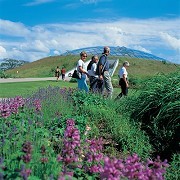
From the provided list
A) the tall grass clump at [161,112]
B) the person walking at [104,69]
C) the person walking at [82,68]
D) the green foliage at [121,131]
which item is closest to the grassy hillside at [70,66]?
the person walking at [82,68]

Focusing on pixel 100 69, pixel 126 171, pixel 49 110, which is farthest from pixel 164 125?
pixel 100 69

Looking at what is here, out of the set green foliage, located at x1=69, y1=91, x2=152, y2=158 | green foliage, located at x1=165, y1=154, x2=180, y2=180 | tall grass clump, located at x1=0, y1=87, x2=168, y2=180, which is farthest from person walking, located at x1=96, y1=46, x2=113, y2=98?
green foliage, located at x1=165, y1=154, x2=180, y2=180

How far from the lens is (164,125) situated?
6996mm

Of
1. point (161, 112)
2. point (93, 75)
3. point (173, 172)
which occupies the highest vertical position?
point (93, 75)

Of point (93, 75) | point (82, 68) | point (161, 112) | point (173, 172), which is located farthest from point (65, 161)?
point (93, 75)

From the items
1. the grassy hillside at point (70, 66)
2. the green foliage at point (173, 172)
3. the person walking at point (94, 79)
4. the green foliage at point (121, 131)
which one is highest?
the grassy hillside at point (70, 66)

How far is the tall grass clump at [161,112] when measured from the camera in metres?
6.69

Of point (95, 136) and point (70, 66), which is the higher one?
point (70, 66)

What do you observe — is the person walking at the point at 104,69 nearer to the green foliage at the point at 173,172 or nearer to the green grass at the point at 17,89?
the green grass at the point at 17,89

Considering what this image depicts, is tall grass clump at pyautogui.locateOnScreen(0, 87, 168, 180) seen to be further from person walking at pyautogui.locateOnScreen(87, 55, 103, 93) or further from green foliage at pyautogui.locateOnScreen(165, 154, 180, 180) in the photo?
person walking at pyautogui.locateOnScreen(87, 55, 103, 93)

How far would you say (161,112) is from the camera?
23.0 feet

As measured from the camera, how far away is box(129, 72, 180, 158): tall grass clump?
6688mm

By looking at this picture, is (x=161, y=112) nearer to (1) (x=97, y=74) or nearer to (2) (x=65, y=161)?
(2) (x=65, y=161)

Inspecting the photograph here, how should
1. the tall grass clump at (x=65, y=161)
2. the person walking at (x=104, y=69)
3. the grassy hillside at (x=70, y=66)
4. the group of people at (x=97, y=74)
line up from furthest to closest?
the grassy hillside at (x=70, y=66) < the group of people at (x=97, y=74) < the person walking at (x=104, y=69) < the tall grass clump at (x=65, y=161)
